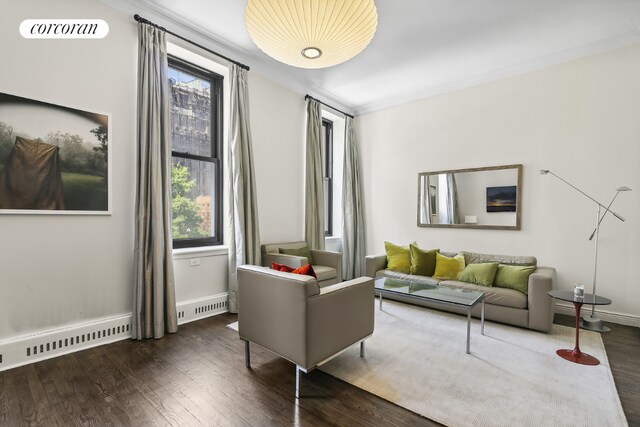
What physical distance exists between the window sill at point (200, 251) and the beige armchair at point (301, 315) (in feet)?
4.31

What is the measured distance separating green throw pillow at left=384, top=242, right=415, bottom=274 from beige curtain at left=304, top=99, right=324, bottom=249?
112 centimetres

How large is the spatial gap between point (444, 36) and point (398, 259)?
294cm

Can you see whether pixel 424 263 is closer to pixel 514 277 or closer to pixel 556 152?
pixel 514 277

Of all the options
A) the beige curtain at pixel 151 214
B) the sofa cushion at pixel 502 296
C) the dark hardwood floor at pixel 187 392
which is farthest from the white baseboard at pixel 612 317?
the beige curtain at pixel 151 214

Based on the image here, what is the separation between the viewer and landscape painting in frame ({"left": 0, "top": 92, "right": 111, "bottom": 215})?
233 centimetres

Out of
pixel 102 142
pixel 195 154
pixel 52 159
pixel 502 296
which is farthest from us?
pixel 195 154

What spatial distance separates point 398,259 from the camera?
452 centimetres

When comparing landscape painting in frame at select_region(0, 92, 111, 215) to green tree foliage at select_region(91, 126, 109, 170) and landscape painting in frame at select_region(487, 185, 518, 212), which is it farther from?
landscape painting in frame at select_region(487, 185, 518, 212)

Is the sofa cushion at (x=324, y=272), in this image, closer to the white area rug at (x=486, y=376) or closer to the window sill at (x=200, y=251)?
the white area rug at (x=486, y=376)

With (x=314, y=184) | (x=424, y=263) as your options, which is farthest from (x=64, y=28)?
(x=424, y=263)

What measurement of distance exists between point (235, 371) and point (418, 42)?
3.96 metres

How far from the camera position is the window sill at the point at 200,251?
337 centimetres

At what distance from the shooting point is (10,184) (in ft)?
7.63

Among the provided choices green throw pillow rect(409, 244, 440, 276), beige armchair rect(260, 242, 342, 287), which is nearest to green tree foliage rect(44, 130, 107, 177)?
beige armchair rect(260, 242, 342, 287)
